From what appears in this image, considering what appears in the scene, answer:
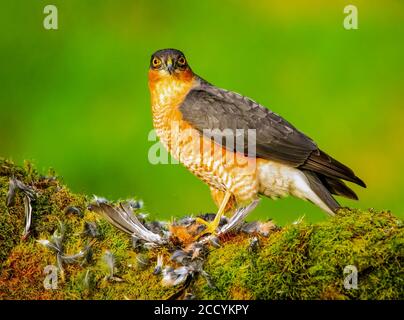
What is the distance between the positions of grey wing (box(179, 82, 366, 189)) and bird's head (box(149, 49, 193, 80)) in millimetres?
289

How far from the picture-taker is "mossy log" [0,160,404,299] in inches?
185

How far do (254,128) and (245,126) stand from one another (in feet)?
0.29

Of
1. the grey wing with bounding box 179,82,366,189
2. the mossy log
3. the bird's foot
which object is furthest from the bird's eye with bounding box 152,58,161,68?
the mossy log

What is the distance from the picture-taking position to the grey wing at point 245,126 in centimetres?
693

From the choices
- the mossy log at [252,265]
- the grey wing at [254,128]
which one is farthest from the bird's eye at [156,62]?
the mossy log at [252,265]

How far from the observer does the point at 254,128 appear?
7062 mm

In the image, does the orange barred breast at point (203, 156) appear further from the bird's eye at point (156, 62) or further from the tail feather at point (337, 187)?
the tail feather at point (337, 187)

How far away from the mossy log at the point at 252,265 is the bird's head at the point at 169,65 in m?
2.52

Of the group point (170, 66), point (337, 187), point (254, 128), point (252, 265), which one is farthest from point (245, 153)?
point (252, 265)

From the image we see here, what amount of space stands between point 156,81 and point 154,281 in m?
3.05

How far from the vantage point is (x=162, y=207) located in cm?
1005

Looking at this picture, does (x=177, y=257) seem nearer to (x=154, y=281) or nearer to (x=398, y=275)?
Result: (x=154, y=281)

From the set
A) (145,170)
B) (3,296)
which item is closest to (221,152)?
(3,296)

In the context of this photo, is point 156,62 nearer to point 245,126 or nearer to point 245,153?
point 245,126
